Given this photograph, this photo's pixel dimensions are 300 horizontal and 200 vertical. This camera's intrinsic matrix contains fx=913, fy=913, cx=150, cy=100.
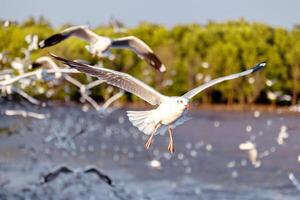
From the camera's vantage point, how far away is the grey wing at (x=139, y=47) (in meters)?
12.2

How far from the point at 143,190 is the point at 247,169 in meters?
6.45

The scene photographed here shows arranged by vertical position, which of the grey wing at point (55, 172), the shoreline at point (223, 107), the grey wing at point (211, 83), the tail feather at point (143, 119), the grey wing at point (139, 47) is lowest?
the shoreline at point (223, 107)

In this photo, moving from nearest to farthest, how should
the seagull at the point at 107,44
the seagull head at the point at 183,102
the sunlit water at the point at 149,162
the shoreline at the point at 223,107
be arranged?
the seagull head at the point at 183,102
the seagull at the point at 107,44
the sunlit water at the point at 149,162
the shoreline at the point at 223,107

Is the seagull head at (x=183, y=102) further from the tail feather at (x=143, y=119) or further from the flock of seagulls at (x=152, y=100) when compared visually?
the tail feather at (x=143, y=119)

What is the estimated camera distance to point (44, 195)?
21359mm

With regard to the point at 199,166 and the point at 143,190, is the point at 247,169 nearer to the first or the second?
the point at 199,166

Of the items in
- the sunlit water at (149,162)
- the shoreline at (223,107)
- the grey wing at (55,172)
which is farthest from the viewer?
→ the shoreline at (223,107)

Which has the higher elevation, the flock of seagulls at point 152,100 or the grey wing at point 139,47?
the grey wing at point 139,47

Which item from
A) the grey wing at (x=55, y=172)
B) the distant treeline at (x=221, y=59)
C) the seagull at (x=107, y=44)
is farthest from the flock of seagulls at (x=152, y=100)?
the distant treeline at (x=221, y=59)

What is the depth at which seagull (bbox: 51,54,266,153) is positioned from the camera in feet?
32.2

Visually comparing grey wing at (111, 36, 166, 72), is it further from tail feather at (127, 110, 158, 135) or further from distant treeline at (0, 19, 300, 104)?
distant treeline at (0, 19, 300, 104)

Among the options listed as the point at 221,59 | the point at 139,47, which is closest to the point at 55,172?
the point at 139,47

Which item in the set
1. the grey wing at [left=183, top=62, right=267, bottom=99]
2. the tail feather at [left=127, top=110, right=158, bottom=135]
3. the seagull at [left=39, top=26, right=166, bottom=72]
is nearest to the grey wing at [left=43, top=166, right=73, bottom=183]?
the seagull at [left=39, top=26, right=166, bottom=72]

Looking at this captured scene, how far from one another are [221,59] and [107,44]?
56176 mm
